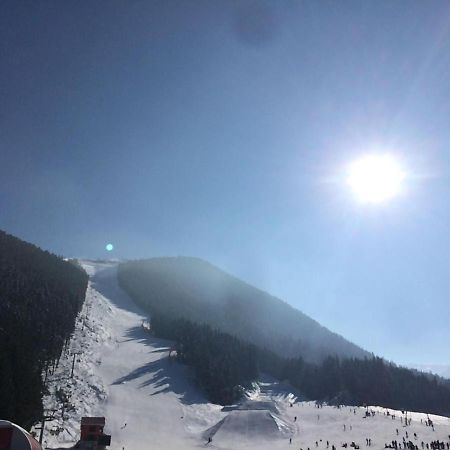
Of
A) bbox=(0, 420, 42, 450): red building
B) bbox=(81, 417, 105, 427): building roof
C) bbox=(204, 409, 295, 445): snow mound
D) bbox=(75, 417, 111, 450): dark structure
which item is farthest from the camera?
bbox=(204, 409, 295, 445): snow mound

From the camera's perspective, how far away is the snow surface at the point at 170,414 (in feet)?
227

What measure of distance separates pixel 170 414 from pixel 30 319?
110ft

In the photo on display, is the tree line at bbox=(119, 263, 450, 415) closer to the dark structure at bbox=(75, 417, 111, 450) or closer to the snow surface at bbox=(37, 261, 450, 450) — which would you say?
the snow surface at bbox=(37, 261, 450, 450)

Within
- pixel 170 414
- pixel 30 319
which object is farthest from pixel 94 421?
pixel 30 319

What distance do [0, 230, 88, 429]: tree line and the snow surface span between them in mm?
5336

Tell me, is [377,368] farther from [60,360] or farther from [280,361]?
[60,360]

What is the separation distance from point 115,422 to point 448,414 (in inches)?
3749

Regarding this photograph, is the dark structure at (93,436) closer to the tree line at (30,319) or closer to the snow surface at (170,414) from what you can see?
the snow surface at (170,414)

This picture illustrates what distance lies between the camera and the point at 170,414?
272ft

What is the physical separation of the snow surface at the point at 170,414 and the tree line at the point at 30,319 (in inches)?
210

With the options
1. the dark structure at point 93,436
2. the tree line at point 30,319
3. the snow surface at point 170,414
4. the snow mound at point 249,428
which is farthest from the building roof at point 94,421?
the snow mound at point 249,428

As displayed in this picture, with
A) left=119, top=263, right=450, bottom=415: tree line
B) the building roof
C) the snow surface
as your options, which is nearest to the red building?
the snow surface

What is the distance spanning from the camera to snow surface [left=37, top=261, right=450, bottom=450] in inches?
2726

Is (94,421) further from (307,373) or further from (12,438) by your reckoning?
(307,373)
